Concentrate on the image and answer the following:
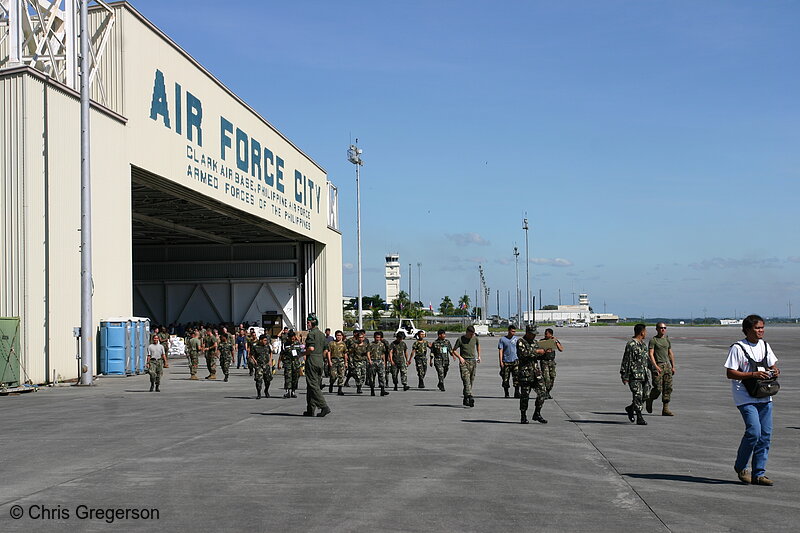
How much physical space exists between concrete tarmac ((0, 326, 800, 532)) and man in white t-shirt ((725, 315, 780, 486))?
8.3 inches

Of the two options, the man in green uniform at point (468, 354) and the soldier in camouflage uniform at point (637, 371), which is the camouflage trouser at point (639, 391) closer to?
the soldier in camouflage uniform at point (637, 371)

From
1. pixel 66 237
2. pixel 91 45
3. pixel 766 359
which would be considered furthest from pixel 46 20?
pixel 766 359

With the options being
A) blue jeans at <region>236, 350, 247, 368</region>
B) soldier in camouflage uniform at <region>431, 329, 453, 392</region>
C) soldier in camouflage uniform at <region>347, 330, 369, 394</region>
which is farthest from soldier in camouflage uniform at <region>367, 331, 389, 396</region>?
blue jeans at <region>236, 350, 247, 368</region>

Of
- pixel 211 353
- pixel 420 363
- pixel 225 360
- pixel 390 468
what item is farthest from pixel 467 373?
pixel 211 353

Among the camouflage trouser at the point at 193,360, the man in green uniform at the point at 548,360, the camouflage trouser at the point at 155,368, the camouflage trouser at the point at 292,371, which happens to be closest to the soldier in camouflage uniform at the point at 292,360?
the camouflage trouser at the point at 292,371

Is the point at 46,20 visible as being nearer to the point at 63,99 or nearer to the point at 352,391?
the point at 63,99

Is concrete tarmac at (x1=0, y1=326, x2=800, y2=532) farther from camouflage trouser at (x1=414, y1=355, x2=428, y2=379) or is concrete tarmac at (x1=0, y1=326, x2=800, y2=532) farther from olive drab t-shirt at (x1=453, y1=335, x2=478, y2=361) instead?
camouflage trouser at (x1=414, y1=355, x2=428, y2=379)

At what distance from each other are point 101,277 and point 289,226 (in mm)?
21563

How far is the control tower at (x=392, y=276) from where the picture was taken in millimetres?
176625

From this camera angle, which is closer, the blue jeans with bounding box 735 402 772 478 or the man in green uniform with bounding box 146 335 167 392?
the blue jeans with bounding box 735 402 772 478

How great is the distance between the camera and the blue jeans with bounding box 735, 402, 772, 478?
8.25 metres

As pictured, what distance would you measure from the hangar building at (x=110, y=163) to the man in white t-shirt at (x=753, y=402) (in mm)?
19393

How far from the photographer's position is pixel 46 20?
26047 mm

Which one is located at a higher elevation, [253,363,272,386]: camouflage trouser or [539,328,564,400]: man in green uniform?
[539,328,564,400]: man in green uniform
